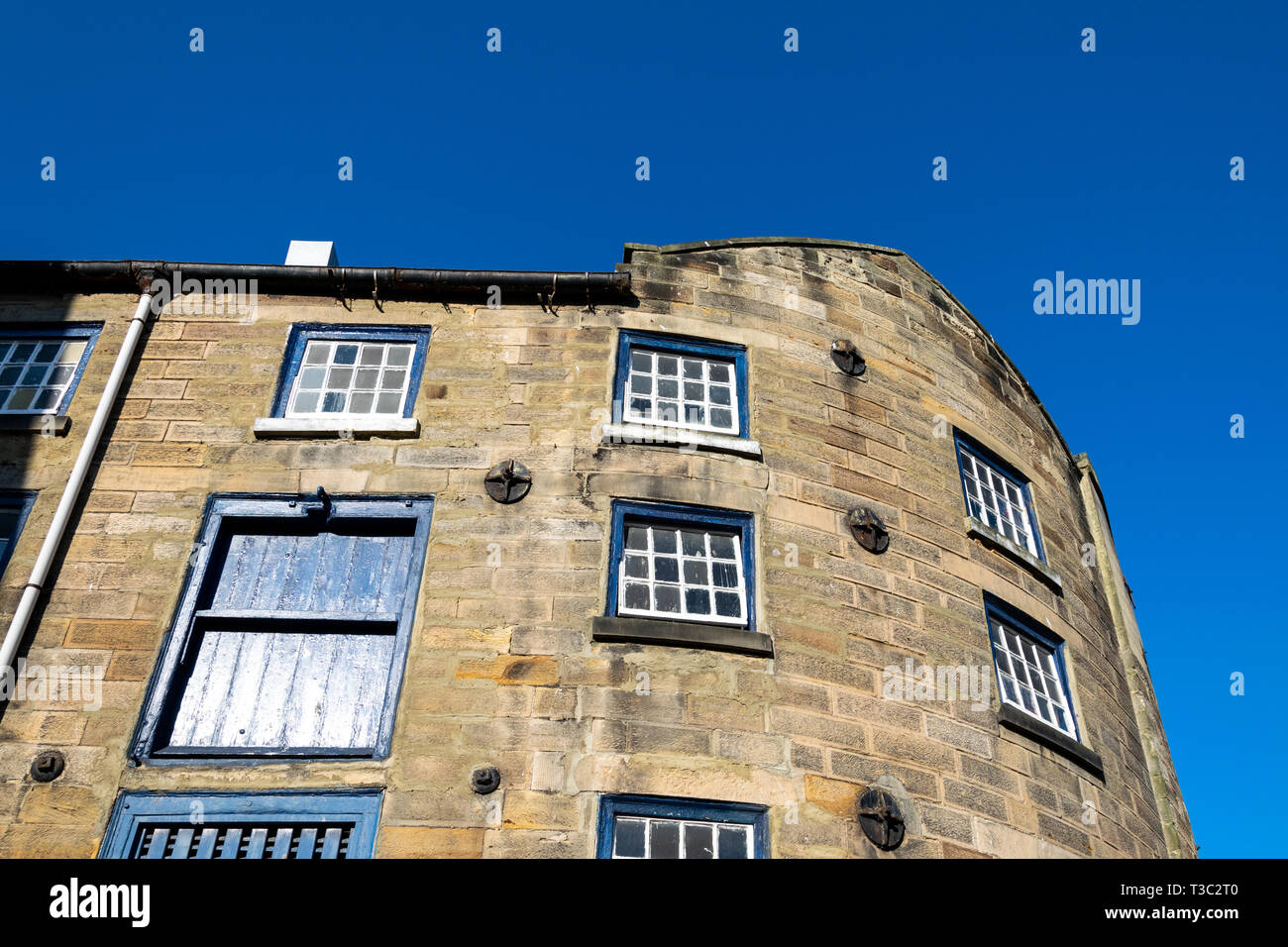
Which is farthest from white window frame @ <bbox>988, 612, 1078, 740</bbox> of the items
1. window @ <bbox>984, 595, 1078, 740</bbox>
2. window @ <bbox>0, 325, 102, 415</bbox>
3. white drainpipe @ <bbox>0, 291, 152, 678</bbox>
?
window @ <bbox>0, 325, 102, 415</bbox>

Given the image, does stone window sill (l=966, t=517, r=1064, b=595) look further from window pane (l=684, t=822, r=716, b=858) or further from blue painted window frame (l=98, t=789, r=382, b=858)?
blue painted window frame (l=98, t=789, r=382, b=858)

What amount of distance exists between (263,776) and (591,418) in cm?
465

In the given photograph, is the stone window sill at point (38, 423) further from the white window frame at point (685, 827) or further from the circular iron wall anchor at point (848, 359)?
the circular iron wall anchor at point (848, 359)

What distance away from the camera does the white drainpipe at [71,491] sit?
9750 millimetres

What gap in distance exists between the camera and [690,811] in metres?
9.03

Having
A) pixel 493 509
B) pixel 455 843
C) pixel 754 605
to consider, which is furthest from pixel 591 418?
pixel 455 843

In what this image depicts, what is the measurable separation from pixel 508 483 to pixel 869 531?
360 cm

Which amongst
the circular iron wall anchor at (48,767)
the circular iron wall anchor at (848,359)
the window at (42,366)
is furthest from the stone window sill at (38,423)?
the circular iron wall anchor at (848,359)

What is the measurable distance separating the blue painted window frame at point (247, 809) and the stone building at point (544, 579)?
3cm

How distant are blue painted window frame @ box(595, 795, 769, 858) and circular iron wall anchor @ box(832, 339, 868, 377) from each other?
547cm

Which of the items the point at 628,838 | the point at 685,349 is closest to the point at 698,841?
the point at 628,838

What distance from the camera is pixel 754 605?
10391 millimetres

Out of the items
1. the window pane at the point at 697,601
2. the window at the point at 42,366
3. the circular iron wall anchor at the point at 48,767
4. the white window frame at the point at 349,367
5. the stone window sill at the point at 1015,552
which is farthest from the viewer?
the stone window sill at the point at 1015,552
